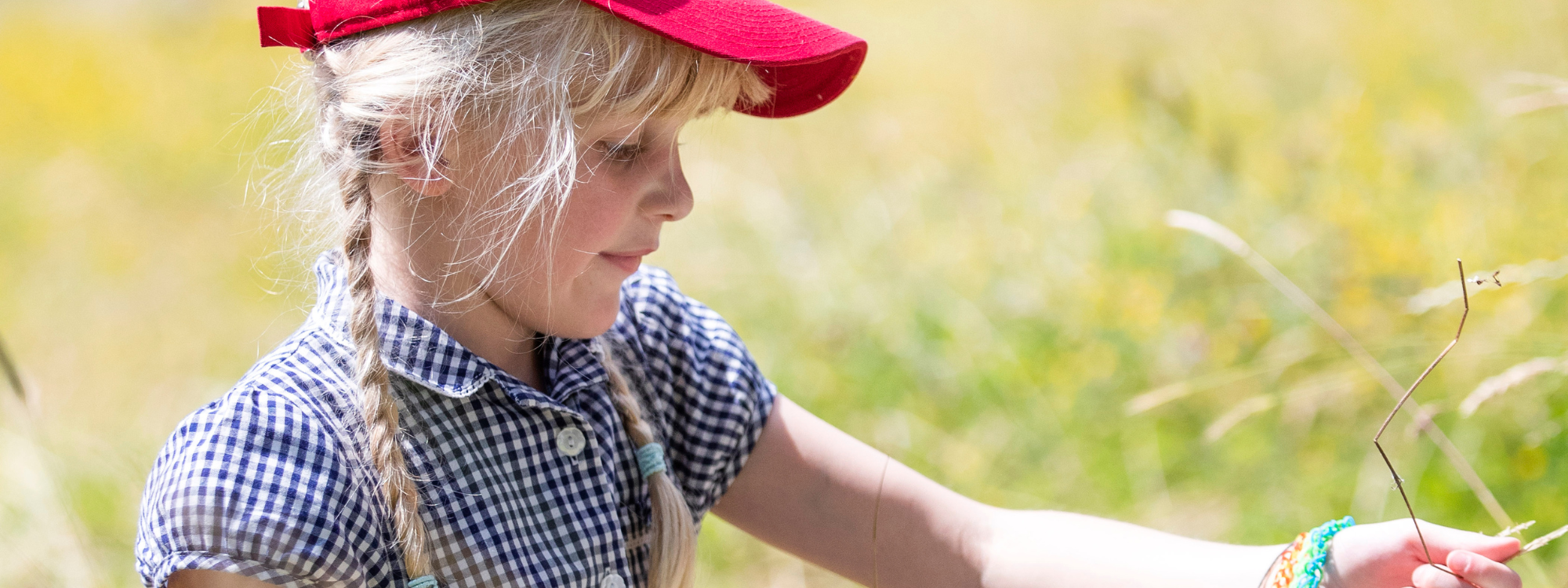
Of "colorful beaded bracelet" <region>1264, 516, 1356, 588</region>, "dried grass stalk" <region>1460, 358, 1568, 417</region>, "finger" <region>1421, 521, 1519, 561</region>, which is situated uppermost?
"dried grass stalk" <region>1460, 358, 1568, 417</region>

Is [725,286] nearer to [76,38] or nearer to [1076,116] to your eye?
[1076,116]

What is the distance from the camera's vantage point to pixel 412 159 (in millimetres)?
1101

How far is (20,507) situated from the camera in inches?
74.3

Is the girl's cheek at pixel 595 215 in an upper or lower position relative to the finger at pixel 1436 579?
upper

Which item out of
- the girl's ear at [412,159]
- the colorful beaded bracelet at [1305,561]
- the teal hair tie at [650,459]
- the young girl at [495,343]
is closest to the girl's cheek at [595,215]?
the young girl at [495,343]

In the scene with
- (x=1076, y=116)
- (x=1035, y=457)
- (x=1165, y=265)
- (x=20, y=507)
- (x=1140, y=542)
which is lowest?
(x=20, y=507)

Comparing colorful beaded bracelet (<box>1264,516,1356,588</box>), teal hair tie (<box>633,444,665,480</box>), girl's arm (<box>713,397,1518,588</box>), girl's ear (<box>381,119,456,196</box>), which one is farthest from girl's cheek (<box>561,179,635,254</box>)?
colorful beaded bracelet (<box>1264,516,1356,588</box>)

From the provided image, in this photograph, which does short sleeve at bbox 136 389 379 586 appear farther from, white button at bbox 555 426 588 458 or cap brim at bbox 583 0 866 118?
→ cap brim at bbox 583 0 866 118

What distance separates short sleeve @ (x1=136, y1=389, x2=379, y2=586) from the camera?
92cm

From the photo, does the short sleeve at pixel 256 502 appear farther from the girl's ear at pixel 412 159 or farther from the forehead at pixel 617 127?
the forehead at pixel 617 127

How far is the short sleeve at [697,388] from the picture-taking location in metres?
1.33

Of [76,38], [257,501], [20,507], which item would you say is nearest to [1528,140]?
[257,501]

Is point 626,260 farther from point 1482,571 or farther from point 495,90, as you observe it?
point 1482,571

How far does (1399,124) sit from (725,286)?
5.59ft
